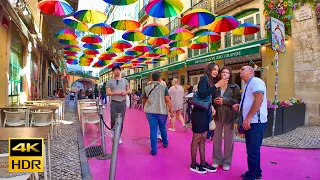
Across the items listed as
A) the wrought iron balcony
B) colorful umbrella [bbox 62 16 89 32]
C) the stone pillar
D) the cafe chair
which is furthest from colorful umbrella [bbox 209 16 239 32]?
the cafe chair

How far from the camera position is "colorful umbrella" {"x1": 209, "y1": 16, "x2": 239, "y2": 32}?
8.95 m

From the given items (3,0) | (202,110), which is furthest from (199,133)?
(3,0)

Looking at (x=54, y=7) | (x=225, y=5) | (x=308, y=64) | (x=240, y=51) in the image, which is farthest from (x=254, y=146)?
(x=225, y=5)

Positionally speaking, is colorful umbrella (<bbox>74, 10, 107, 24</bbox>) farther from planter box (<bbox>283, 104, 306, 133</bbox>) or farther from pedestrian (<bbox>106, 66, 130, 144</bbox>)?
planter box (<bbox>283, 104, 306, 133</bbox>)

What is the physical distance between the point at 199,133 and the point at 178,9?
17.7 feet

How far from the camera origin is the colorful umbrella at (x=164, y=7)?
25.3 feet

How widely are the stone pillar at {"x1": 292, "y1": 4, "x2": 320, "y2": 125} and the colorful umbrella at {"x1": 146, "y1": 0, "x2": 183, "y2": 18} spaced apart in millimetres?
5261

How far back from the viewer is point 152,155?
5.00 meters

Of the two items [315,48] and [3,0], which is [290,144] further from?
[3,0]

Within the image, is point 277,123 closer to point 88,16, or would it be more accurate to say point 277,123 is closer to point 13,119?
point 13,119

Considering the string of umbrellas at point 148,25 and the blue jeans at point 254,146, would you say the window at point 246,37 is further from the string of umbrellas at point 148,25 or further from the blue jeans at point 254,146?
the blue jeans at point 254,146

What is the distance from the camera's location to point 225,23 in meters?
9.06

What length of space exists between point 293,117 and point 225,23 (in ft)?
14.1

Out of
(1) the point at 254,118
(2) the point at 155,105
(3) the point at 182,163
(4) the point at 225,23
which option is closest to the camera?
(1) the point at 254,118
